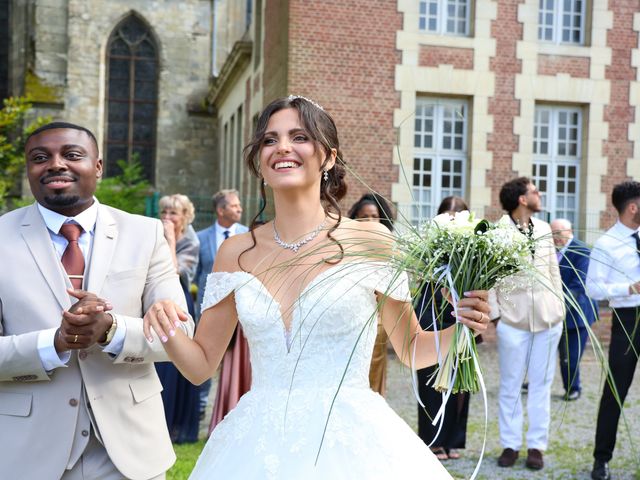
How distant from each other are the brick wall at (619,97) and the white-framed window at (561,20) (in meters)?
0.60

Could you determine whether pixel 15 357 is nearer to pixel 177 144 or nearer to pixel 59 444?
pixel 59 444

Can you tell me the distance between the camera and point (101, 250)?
10.6ft

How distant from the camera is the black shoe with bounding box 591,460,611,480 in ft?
22.3

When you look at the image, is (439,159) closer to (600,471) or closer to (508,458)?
(508,458)

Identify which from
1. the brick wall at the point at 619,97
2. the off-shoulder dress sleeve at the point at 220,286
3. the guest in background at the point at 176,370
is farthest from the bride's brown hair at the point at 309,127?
the brick wall at the point at 619,97

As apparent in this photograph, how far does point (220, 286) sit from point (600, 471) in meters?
4.77

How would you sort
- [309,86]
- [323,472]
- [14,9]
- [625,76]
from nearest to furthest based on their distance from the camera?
[323,472] → [309,86] → [625,76] → [14,9]

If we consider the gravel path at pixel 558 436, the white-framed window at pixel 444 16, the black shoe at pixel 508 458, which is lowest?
the gravel path at pixel 558 436

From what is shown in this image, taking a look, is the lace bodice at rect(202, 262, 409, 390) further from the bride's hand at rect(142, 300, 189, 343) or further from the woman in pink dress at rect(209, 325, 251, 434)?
the woman in pink dress at rect(209, 325, 251, 434)

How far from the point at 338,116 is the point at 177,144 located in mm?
14960

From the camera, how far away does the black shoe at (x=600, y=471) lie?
22.3ft

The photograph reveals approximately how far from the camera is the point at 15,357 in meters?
2.98

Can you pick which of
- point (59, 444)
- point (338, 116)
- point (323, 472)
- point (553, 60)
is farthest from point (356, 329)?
point (553, 60)

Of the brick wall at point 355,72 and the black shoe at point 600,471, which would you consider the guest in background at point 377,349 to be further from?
the brick wall at point 355,72
